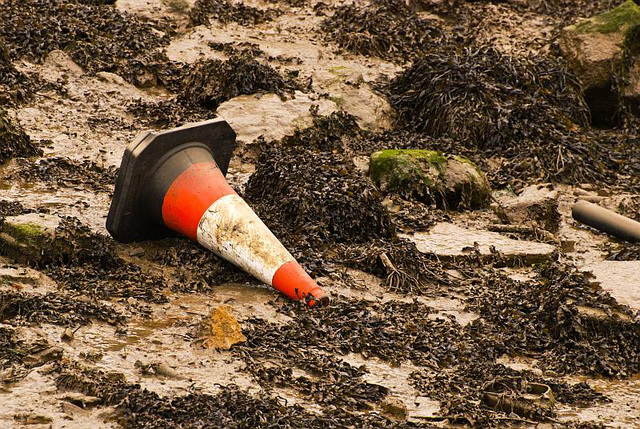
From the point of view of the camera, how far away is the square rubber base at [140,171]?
7.22m

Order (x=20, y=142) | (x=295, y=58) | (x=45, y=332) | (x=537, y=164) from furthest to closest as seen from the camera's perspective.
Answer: (x=295, y=58)
(x=537, y=164)
(x=20, y=142)
(x=45, y=332)

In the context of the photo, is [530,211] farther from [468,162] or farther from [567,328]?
[567,328]

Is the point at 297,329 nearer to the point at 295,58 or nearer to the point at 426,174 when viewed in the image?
the point at 426,174

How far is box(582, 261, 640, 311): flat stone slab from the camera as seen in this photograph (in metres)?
7.08

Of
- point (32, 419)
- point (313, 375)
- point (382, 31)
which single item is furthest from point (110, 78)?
point (32, 419)

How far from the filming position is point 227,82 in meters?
10.8

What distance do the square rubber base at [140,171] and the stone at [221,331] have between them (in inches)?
57.6

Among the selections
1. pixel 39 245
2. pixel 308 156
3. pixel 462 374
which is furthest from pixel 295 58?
pixel 462 374

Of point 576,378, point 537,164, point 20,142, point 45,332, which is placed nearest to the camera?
point 45,332

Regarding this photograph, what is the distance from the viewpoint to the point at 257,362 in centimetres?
602

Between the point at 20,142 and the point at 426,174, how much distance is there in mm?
3856

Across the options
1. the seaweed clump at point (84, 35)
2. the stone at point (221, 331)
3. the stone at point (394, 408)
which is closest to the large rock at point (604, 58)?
the seaweed clump at point (84, 35)

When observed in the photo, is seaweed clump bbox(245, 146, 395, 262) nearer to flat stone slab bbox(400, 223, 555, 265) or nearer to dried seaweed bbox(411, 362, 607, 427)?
flat stone slab bbox(400, 223, 555, 265)

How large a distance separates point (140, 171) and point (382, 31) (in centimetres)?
621
